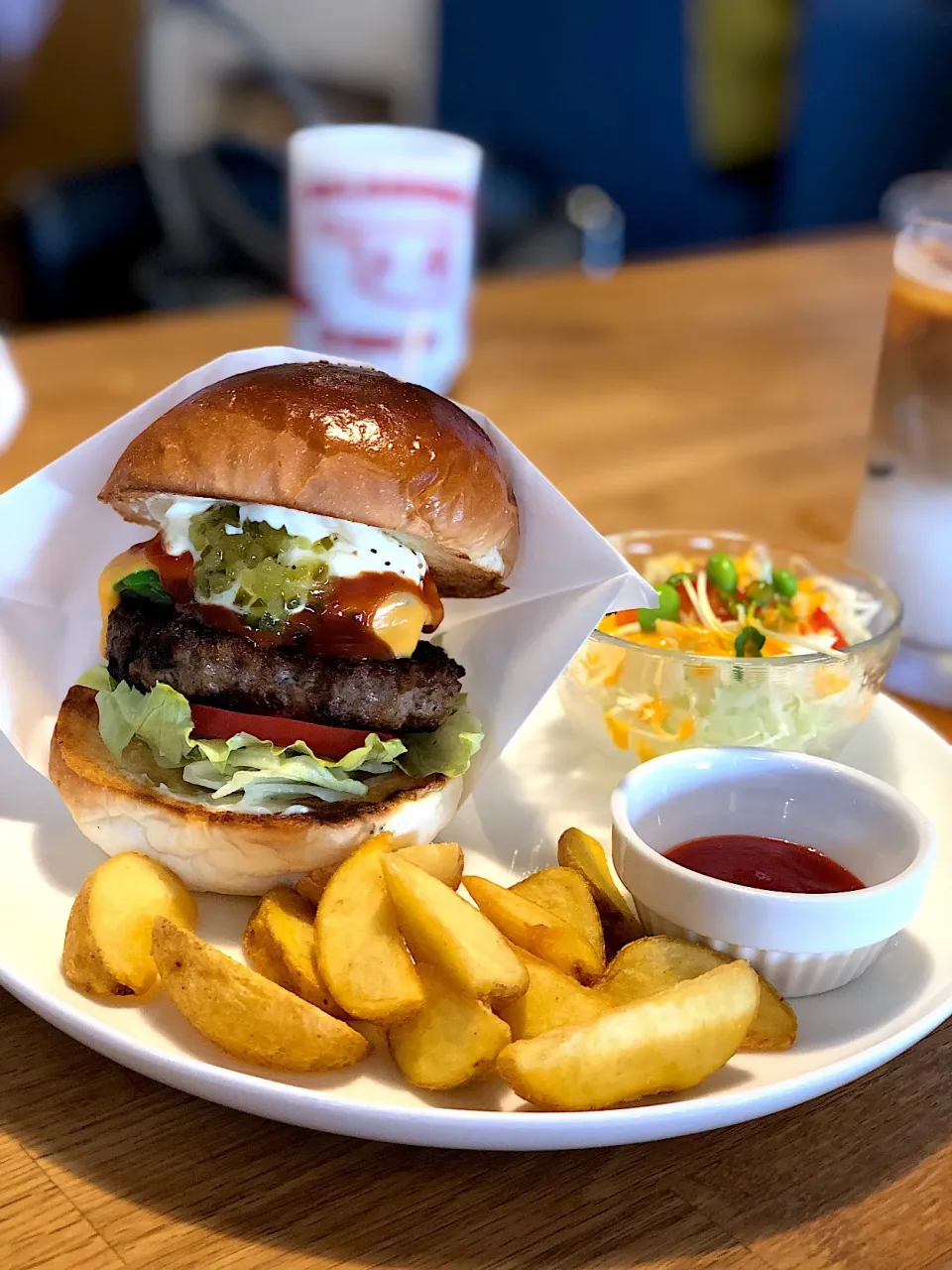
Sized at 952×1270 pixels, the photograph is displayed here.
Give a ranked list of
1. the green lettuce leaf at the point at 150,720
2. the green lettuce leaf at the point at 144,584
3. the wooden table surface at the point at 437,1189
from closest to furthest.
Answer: the wooden table surface at the point at 437,1189, the green lettuce leaf at the point at 150,720, the green lettuce leaf at the point at 144,584

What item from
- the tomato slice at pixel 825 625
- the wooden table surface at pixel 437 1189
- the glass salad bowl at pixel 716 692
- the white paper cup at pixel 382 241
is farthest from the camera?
the white paper cup at pixel 382 241

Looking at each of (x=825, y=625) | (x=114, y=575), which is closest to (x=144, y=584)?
(x=114, y=575)

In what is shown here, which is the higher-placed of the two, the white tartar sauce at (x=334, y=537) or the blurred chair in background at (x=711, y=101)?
the white tartar sauce at (x=334, y=537)

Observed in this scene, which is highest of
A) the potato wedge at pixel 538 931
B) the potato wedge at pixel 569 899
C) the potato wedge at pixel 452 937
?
the potato wedge at pixel 452 937

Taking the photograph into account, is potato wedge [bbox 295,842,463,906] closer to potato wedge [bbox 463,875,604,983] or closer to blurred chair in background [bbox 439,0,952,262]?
potato wedge [bbox 463,875,604,983]

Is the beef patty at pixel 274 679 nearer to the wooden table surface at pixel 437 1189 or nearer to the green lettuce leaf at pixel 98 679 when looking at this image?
the green lettuce leaf at pixel 98 679

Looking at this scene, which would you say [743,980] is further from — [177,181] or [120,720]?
[177,181]

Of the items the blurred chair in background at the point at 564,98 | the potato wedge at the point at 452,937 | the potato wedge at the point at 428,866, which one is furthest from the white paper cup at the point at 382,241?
the blurred chair in background at the point at 564,98

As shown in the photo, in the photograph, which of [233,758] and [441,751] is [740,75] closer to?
[441,751]
